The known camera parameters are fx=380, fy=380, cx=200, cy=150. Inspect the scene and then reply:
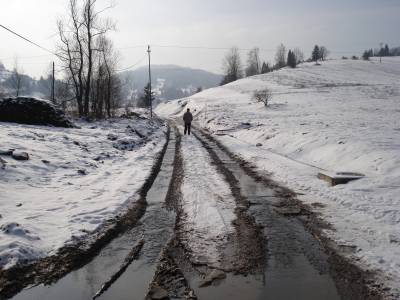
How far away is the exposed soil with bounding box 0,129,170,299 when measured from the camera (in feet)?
16.5

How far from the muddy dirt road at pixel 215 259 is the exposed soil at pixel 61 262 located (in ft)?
0.45

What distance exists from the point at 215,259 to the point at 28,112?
17.2 meters

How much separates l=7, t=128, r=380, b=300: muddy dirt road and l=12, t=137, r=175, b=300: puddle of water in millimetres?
12

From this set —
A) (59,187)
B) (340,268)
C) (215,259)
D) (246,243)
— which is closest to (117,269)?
(215,259)

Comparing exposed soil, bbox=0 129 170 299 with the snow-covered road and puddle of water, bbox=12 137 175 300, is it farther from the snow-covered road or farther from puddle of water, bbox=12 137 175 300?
the snow-covered road

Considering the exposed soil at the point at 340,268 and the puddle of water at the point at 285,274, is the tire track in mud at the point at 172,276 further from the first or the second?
the exposed soil at the point at 340,268

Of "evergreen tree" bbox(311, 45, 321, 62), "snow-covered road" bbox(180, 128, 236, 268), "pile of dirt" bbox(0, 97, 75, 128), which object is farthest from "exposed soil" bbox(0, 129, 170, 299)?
"evergreen tree" bbox(311, 45, 321, 62)

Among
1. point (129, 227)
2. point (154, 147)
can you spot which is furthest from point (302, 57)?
point (129, 227)

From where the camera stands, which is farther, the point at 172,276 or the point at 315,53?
the point at 315,53

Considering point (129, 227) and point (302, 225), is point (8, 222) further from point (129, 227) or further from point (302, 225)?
point (302, 225)

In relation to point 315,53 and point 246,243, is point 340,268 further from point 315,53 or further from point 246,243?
point 315,53

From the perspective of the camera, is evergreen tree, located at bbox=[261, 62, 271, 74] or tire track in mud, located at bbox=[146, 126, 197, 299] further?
evergreen tree, located at bbox=[261, 62, 271, 74]

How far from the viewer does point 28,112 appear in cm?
1975

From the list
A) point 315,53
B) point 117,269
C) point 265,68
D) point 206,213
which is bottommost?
point 117,269
